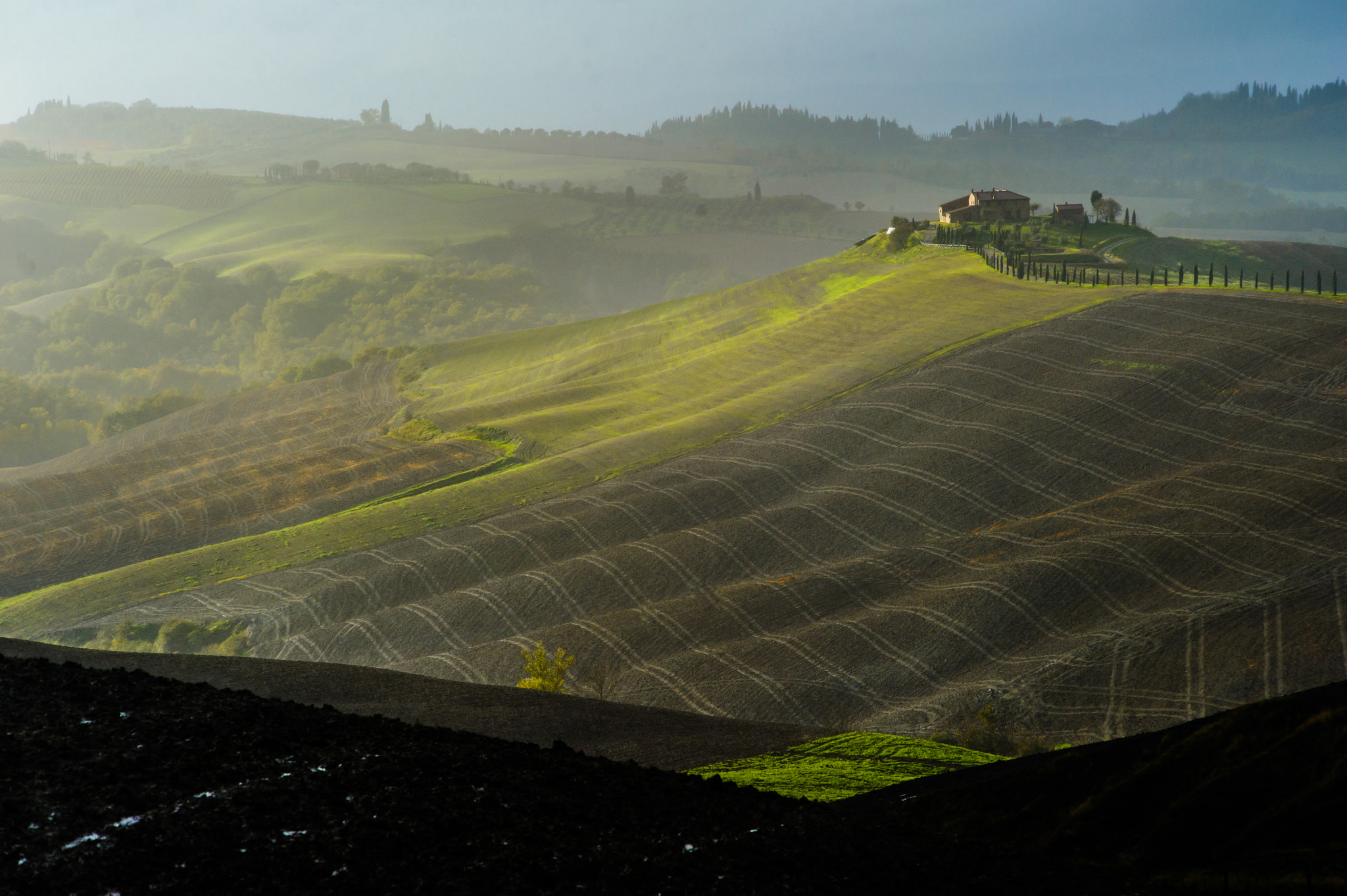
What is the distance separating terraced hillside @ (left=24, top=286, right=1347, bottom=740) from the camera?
28438 mm

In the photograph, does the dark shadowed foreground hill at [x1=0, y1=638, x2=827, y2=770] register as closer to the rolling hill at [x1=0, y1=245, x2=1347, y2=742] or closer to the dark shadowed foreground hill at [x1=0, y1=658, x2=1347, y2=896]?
the dark shadowed foreground hill at [x1=0, y1=658, x2=1347, y2=896]

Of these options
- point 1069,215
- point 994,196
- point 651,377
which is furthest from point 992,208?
point 651,377

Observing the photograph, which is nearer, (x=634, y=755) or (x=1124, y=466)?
(x=634, y=755)

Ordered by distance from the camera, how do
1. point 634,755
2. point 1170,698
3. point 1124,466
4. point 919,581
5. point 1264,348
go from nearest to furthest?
point 634,755 < point 1170,698 < point 919,581 < point 1124,466 < point 1264,348

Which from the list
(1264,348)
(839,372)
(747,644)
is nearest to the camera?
(747,644)

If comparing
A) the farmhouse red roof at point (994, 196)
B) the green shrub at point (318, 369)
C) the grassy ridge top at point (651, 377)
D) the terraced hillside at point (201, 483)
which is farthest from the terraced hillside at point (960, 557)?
the green shrub at point (318, 369)

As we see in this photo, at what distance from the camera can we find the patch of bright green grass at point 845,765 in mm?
18344

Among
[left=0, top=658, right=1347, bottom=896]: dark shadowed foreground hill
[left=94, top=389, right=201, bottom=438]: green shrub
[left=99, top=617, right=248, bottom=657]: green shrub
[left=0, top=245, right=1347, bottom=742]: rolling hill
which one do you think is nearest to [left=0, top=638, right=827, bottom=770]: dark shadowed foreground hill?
[left=0, top=658, right=1347, bottom=896]: dark shadowed foreground hill

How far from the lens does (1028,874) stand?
11.8 meters

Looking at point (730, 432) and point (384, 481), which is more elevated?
point (730, 432)

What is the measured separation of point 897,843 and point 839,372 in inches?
2096

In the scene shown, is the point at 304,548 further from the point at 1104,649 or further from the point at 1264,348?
the point at 1264,348

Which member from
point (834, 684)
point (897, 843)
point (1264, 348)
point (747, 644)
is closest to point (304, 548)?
point (747, 644)

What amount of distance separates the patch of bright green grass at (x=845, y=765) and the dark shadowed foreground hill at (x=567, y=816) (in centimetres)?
230
